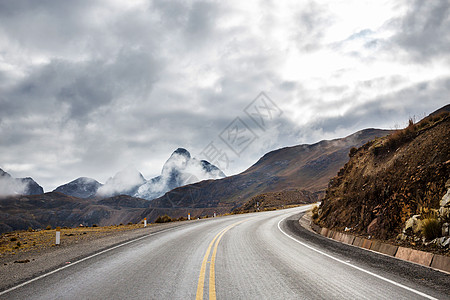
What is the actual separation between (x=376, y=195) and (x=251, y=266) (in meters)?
7.81

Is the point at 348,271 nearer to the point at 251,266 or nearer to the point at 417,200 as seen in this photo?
the point at 251,266

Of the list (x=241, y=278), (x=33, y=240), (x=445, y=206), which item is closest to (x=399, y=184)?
(x=445, y=206)

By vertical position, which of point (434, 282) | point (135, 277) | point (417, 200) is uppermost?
point (417, 200)

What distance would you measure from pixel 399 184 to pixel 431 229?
335 cm

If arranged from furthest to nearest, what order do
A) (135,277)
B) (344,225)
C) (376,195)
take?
(344,225)
(376,195)
(135,277)

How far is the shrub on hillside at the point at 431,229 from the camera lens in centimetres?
757

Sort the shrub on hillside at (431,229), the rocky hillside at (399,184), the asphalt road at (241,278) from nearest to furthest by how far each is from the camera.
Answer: the asphalt road at (241,278) → the shrub on hillside at (431,229) → the rocky hillside at (399,184)

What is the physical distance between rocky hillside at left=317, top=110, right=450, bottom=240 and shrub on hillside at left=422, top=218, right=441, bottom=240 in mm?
70

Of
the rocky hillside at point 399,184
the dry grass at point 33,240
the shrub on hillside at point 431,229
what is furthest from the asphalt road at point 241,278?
the dry grass at point 33,240

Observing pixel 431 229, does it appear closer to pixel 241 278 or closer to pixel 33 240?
pixel 241 278

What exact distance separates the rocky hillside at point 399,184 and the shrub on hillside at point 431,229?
2.7 inches

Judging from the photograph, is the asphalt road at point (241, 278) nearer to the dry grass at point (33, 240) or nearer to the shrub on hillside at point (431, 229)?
the shrub on hillside at point (431, 229)

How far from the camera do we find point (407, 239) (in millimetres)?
8500

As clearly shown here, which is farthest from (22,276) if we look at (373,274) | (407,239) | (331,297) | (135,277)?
(407,239)
